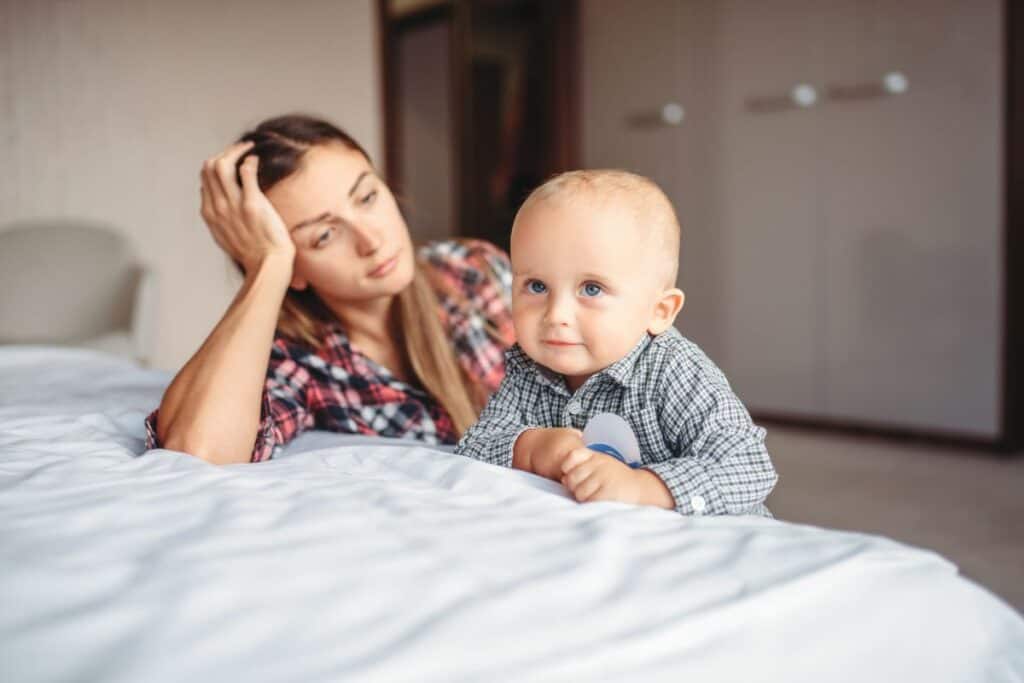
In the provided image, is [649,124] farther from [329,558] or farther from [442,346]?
[329,558]

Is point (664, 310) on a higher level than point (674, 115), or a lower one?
lower

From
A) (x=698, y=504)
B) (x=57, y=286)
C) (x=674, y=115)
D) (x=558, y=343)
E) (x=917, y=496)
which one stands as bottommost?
(x=917, y=496)

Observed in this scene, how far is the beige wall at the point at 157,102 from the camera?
3262mm

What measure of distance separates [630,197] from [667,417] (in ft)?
0.72

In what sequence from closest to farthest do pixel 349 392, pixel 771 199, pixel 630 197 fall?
pixel 630 197
pixel 349 392
pixel 771 199

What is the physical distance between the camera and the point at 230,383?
1118 millimetres

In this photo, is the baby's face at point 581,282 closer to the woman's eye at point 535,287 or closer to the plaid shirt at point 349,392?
the woman's eye at point 535,287

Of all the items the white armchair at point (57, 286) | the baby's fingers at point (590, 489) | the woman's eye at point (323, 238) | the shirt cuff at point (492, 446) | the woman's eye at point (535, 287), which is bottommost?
the white armchair at point (57, 286)

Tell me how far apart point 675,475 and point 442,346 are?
0.74 m

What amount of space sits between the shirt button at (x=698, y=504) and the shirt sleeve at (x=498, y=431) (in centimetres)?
21

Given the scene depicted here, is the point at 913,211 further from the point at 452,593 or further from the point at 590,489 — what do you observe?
the point at 452,593

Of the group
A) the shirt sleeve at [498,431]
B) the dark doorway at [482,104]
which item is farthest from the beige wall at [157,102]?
the shirt sleeve at [498,431]

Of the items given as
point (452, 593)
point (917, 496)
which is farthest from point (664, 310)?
point (917, 496)

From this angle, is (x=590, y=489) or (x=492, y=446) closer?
(x=590, y=489)
